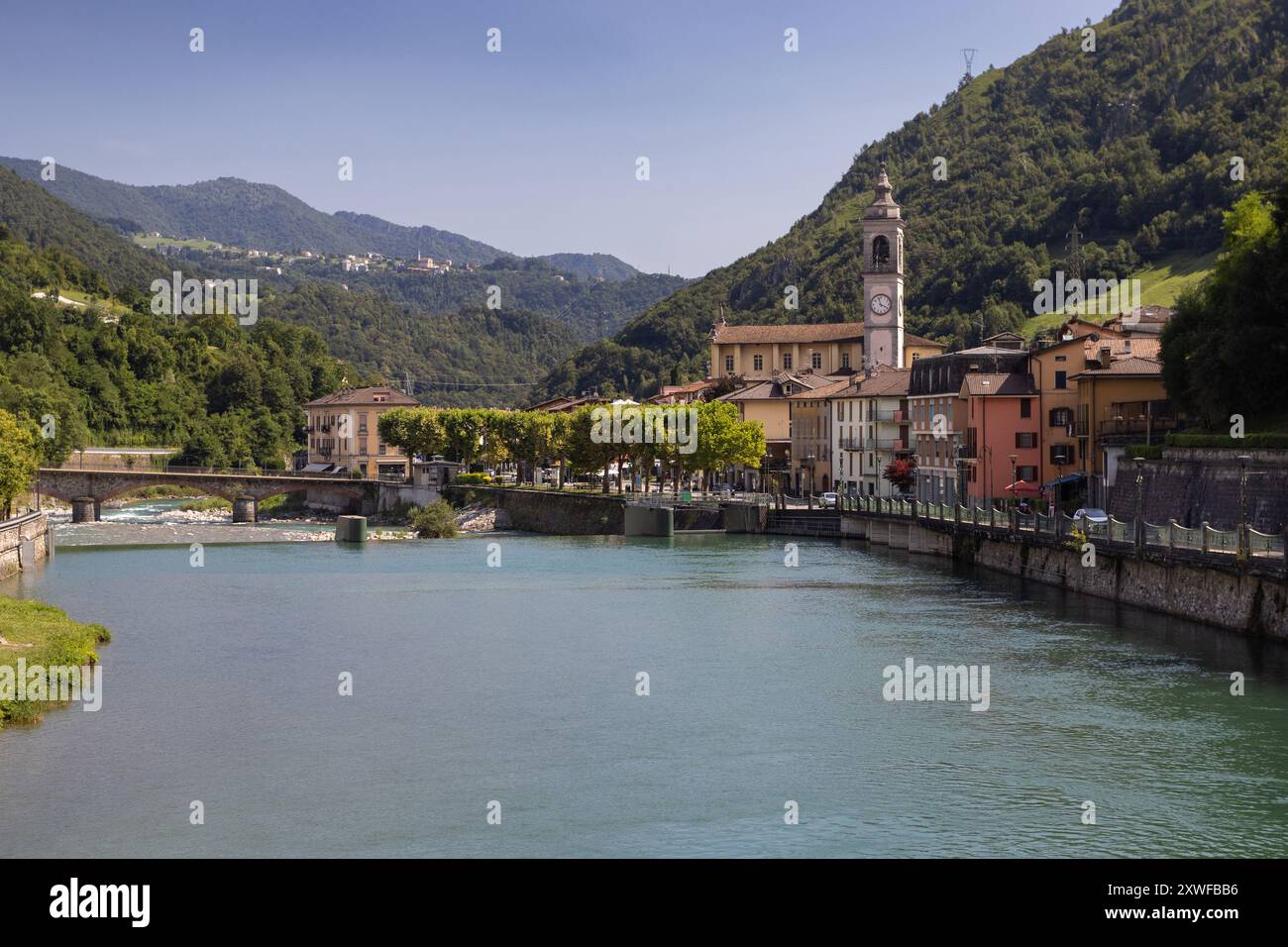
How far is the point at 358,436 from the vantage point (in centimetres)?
13488

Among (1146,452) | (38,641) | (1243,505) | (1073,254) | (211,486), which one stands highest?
(1073,254)

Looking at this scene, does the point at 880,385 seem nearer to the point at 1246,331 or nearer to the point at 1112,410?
the point at 1112,410

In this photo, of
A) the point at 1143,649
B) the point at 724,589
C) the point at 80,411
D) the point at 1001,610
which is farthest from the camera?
the point at 80,411

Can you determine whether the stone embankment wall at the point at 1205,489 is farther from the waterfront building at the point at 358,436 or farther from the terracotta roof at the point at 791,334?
the waterfront building at the point at 358,436

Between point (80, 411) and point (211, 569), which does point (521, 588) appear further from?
point (80, 411)

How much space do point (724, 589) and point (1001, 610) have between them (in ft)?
38.5

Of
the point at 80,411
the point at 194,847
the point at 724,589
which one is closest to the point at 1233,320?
the point at 724,589

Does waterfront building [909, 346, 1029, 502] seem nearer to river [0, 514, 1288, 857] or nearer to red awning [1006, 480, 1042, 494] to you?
red awning [1006, 480, 1042, 494]

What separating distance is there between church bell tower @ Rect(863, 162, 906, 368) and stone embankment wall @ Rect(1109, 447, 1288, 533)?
64.3 meters

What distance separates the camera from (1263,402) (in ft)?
165

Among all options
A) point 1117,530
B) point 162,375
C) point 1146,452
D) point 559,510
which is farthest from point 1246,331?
point 162,375

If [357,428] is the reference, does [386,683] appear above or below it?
below

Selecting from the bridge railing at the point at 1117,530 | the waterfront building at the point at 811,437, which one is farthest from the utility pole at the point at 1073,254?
the bridge railing at the point at 1117,530

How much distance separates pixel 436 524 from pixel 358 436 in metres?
44.8
